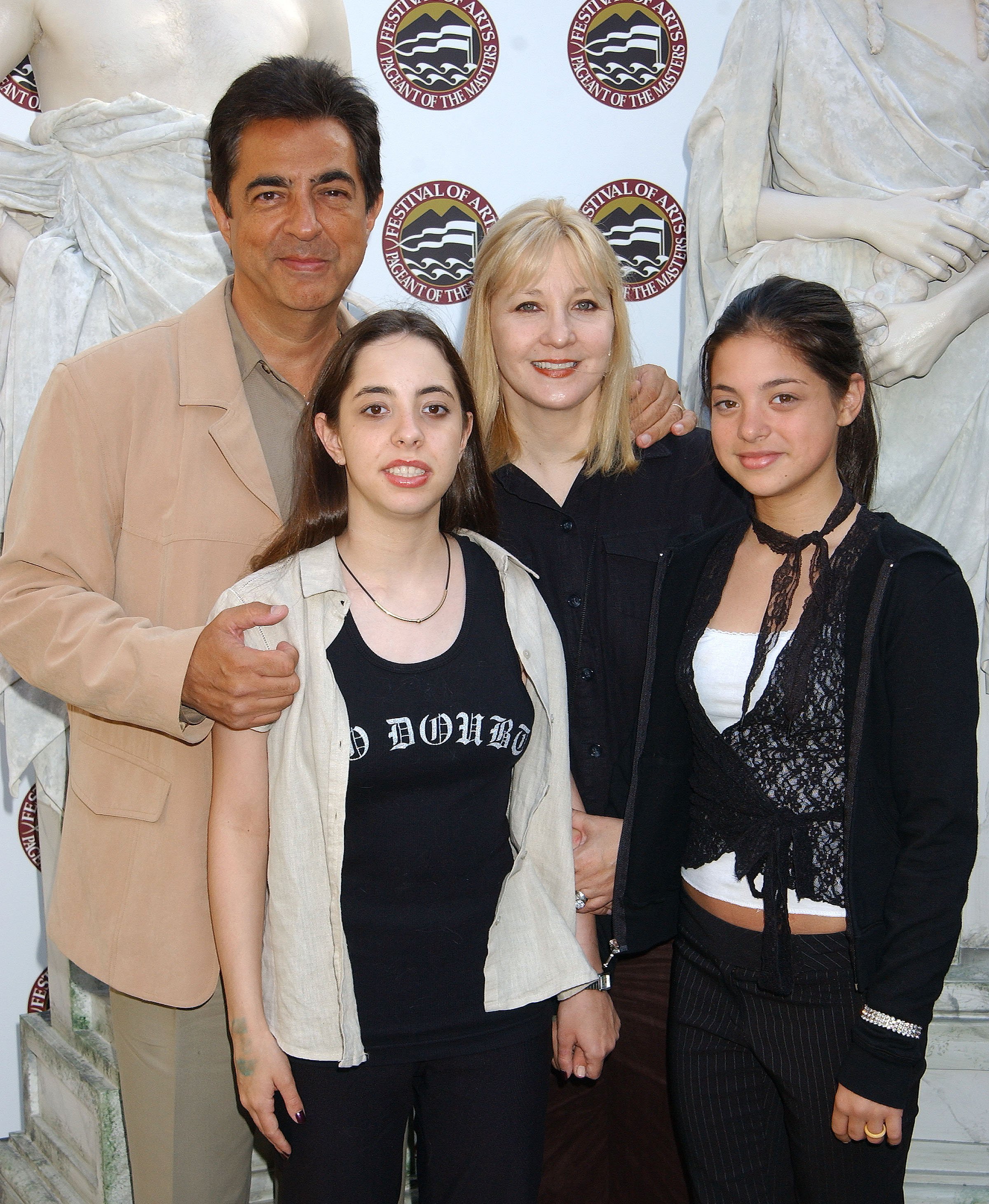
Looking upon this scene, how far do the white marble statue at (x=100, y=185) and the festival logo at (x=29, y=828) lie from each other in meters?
0.44

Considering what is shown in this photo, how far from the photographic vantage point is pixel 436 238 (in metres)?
2.72

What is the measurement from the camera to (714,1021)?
142 centimetres

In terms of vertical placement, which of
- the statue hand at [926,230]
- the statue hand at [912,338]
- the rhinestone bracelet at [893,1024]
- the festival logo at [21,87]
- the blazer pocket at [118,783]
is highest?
the festival logo at [21,87]

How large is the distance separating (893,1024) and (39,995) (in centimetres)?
209

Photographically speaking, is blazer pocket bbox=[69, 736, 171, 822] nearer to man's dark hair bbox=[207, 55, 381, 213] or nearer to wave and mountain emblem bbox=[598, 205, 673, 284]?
man's dark hair bbox=[207, 55, 381, 213]

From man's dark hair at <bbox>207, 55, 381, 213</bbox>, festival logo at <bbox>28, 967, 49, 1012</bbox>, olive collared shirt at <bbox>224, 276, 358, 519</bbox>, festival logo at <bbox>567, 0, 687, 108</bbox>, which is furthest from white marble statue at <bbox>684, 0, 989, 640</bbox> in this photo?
festival logo at <bbox>28, 967, 49, 1012</bbox>

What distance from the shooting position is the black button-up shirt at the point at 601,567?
5.47 feet

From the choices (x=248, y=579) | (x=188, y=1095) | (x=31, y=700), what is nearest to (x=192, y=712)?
(x=248, y=579)

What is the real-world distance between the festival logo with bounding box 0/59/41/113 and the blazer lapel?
3.62ft

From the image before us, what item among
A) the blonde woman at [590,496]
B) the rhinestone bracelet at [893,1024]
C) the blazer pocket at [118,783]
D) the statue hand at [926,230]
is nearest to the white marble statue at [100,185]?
the blazer pocket at [118,783]

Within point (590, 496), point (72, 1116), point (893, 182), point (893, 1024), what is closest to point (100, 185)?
point (590, 496)

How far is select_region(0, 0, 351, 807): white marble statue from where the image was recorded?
6.90 feet

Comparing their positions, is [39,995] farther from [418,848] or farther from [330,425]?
[330,425]

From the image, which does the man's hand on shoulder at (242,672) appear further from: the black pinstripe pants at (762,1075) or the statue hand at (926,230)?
the statue hand at (926,230)
